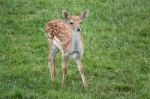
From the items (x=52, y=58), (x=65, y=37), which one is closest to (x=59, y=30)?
(x=65, y=37)

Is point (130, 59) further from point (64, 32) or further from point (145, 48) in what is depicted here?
point (64, 32)

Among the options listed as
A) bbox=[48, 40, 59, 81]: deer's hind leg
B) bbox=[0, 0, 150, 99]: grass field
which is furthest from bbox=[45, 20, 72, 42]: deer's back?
bbox=[0, 0, 150, 99]: grass field

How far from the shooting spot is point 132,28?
13867 millimetres

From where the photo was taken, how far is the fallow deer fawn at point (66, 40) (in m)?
9.77

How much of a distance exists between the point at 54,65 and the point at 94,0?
6093mm

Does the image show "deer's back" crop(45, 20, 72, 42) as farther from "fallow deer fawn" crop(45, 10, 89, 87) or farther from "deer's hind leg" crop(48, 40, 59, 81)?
"deer's hind leg" crop(48, 40, 59, 81)

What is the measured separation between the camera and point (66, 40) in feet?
33.1

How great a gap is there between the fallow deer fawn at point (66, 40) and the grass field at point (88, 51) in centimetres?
36

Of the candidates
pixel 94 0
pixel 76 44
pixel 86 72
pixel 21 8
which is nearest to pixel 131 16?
pixel 94 0

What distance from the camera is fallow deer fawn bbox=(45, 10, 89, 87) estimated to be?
9773mm

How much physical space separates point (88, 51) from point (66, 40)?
2.11 meters

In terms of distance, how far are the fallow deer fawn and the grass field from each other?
0.36 meters

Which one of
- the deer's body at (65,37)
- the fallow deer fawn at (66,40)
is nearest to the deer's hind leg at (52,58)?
the fallow deer fawn at (66,40)

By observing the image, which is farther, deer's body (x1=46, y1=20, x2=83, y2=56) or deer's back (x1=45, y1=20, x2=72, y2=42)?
deer's back (x1=45, y1=20, x2=72, y2=42)
